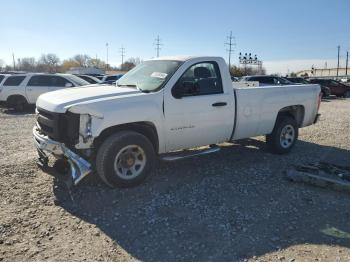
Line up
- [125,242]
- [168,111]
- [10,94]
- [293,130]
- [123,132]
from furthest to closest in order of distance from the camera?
1. [10,94]
2. [293,130]
3. [168,111]
4. [123,132]
5. [125,242]

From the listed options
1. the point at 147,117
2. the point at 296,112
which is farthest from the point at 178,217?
the point at 296,112

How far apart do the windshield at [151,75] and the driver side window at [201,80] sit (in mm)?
249

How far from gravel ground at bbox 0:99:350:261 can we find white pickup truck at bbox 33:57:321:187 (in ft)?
1.41

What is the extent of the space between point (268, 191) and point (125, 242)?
2576 millimetres

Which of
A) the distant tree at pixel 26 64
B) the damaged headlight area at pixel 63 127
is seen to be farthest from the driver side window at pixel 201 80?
the distant tree at pixel 26 64

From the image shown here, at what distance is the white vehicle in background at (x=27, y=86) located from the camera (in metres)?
16.4

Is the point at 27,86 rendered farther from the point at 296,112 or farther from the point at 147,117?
the point at 147,117

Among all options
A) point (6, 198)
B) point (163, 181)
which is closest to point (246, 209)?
point (163, 181)

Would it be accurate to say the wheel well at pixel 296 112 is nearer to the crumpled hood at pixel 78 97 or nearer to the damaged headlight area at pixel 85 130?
the crumpled hood at pixel 78 97

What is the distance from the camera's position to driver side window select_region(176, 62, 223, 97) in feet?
20.1

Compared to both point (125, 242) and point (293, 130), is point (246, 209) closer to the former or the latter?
point (125, 242)

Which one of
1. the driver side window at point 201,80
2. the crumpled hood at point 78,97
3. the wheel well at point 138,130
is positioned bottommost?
the wheel well at point 138,130

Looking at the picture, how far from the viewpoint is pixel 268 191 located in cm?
579

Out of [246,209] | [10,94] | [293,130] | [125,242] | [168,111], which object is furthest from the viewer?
[10,94]
